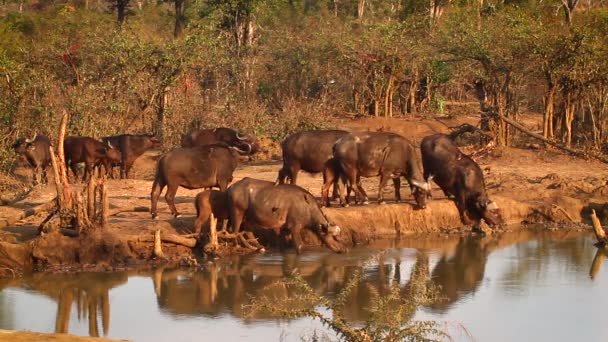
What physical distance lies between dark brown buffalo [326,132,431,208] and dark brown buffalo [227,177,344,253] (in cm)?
220

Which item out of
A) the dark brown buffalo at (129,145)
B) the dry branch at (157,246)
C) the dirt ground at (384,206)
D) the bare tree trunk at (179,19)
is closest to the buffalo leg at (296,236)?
the dirt ground at (384,206)

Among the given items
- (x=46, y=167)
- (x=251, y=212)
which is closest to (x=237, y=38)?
(x=46, y=167)

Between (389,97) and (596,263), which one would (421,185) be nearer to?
(596,263)

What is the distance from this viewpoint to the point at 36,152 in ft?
70.4

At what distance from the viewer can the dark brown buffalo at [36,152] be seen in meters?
21.4

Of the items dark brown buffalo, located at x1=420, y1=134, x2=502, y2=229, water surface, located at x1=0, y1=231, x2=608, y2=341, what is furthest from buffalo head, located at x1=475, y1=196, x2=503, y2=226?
water surface, located at x1=0, y1=231, x2=608, y2=341

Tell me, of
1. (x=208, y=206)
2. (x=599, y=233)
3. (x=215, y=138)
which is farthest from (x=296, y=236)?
(x=215, y=138)

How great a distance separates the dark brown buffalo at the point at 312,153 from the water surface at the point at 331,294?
5.36 feet

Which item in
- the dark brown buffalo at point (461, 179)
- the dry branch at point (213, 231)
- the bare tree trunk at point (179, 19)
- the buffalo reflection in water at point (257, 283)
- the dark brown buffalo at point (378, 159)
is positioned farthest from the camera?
the bare tree trunk at point (179, 19)

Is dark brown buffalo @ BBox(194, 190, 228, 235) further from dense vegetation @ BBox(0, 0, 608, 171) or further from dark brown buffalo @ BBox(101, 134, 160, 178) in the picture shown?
dense vegetation @ BBox(0, 0, 608, 171)

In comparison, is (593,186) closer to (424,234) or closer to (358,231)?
(424,234)

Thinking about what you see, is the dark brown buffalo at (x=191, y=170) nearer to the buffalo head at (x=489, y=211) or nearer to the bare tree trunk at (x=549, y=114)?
the buffalo head at (x=489, y=211)

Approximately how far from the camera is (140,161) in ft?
81.3

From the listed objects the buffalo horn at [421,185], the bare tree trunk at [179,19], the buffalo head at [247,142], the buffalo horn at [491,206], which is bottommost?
the buffalo horn at [491,206]
